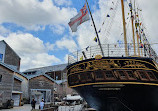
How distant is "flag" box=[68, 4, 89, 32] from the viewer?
1052 centimetres

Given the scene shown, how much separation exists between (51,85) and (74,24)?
2417cm

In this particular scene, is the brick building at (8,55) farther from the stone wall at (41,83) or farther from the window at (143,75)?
the window at (143,75)

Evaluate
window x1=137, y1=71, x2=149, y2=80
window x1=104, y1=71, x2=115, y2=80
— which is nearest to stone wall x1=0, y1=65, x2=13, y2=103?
window x1=104, y1=71, x2=115, y2=80

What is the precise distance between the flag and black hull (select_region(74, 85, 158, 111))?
4085 millimetres

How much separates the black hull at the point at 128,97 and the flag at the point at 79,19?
4.09 m

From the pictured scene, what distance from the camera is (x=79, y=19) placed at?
10.8m

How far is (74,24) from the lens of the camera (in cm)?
1098

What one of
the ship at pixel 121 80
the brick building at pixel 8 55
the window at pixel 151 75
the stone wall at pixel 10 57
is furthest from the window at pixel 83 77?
the stone wall at pixel 10 57

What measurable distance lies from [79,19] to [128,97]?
228 inches

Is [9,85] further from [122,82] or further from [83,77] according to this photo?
[122,82]

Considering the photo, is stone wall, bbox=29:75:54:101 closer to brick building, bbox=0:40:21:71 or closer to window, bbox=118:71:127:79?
brick building, bbox=0:40:21:71

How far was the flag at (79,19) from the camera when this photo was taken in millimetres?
10525

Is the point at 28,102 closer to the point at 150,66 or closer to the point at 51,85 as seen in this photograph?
the point at 51,85

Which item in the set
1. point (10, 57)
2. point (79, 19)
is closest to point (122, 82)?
point (79, 19)
